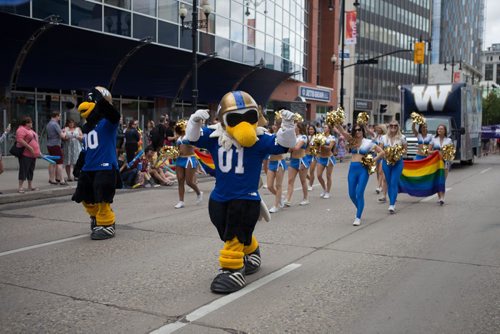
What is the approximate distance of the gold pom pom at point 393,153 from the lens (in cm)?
1041

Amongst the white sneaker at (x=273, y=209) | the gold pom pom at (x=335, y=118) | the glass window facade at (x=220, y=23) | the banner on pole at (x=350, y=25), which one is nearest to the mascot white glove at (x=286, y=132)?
the gold pom pom at (x=335, y=118)

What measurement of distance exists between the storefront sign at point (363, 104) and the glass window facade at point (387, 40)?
1.26 meters

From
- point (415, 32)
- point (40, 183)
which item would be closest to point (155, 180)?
point (40, 183)

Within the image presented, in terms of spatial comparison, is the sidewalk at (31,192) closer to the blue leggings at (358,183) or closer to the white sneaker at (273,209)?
→ the white sneaker at (273,209)

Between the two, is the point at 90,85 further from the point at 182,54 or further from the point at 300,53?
the point at 300,53

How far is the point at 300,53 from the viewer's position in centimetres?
3719

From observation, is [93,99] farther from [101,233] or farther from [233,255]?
[233,255]

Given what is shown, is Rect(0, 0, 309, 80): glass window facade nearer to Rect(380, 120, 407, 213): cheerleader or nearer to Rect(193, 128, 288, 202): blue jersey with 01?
Rect(380, 120, 407, 213): cheerleader

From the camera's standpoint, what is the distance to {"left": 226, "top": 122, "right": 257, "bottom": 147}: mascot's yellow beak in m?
5.18

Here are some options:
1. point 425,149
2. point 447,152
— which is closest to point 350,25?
point 425,149

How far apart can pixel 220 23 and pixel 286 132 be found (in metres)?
22.0

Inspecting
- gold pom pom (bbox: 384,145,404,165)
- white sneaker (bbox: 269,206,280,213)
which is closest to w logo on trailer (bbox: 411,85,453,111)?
gold pom pom (bbox: 384,145,404,165)

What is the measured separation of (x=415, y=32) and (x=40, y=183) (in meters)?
72.2

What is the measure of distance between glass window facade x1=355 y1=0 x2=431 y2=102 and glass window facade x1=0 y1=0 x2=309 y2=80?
2645cm
